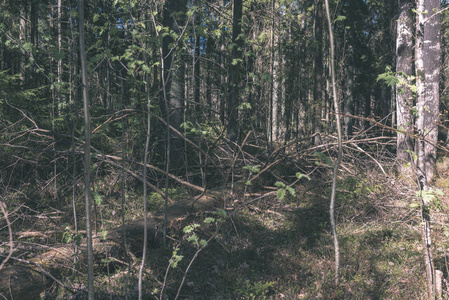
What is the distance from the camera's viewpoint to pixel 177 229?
5.30 metres

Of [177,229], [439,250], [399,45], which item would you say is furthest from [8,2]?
[439,250]

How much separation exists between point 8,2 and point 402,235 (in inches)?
625

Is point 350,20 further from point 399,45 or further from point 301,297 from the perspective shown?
point 301,297

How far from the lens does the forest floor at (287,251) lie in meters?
4.00

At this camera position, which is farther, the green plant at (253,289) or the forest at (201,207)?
the green plant at (253,289)

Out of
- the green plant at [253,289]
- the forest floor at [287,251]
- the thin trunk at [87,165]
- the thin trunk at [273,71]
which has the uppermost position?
the thin trunk at [273,71]

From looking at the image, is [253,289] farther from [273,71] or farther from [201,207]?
[273,71]

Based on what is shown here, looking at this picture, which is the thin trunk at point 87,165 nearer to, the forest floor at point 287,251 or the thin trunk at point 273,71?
the forest floor at point 287,251

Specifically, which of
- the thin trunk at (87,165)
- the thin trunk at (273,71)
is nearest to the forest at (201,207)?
the thin trunk at (87,165)

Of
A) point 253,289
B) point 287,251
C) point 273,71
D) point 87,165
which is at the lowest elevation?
point 253,289

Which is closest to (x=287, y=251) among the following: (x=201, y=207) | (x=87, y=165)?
(x=201, y=207)

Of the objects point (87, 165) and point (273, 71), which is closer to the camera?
point (87, 165)

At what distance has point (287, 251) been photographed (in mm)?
5090

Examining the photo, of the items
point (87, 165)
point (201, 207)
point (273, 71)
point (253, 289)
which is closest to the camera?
point (87, 165)
